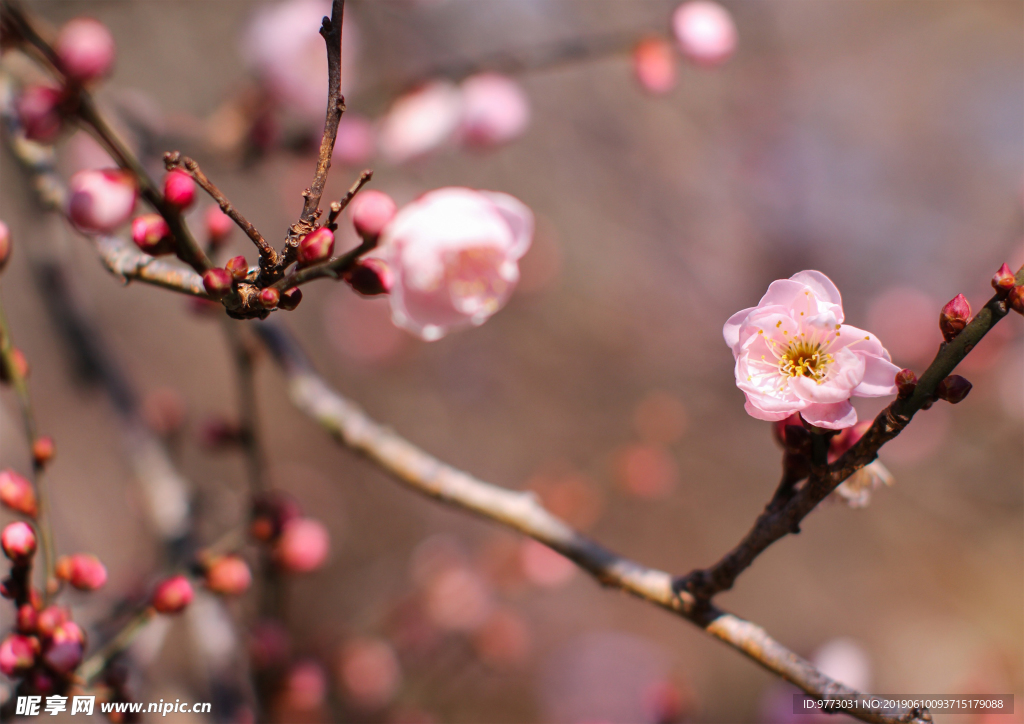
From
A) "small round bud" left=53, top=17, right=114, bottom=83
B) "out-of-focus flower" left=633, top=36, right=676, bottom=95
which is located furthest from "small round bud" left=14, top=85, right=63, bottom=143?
"out-of-focus flower" left=633, top=36, right=676, bottom=95

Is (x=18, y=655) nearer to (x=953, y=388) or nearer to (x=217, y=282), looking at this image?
(x=217, y=282)

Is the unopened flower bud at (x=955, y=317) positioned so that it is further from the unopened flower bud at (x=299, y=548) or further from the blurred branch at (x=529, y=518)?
the unopened flower bud at (x=299, y=548)

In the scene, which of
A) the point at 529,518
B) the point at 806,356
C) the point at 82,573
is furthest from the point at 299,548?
the point at 806,356

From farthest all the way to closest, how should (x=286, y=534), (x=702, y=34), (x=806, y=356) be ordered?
1. (x=702, y=34)
2. (x=286, y=534)
3. (x=806, y=356)

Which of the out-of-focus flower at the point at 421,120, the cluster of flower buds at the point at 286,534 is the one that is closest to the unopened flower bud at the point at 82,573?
the cluster of flower buds at the point at 286,534

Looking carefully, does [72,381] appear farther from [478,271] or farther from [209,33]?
[209,33]

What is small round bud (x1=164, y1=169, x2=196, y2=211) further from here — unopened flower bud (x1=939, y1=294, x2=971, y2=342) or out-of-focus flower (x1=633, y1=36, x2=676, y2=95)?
out-of-focus flower (x1=633, y1=36, x2=676, y2=95)

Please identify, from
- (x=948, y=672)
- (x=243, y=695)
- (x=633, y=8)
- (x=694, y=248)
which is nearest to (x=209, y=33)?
(x=633, y=8)
